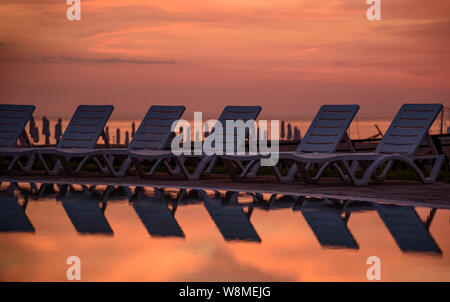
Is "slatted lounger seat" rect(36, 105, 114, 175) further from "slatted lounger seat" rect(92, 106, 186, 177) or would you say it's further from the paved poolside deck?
"slatted lounger seat" rect(92, 106, 186, 177)

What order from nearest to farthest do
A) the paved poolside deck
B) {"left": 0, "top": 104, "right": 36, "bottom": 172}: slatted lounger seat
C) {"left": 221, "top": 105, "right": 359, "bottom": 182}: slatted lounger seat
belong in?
the paved poolside deck
{"left": 221, "top": 105, "right": 359, "bottom": 182}: slatted lounger seat
{"left": 0, "top": 104, "right": 36, "bottom": 172}: slatted lounger seat

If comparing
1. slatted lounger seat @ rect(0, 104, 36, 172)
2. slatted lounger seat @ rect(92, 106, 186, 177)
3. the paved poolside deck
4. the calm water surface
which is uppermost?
slatted lounger seat @ rect(0, 104, 36, 172)

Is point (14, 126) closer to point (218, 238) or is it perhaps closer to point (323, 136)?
point (323, 136)

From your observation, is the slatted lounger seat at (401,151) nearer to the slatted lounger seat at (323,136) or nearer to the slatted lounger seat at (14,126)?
Result: the slatted lounger seat at (323,136)

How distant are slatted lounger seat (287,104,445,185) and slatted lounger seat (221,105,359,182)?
35cm

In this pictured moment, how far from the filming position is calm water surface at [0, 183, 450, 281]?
4547 millimetres

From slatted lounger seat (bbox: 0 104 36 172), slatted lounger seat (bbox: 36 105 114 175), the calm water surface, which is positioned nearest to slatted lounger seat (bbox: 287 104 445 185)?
the calm water surface

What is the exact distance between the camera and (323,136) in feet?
37.4

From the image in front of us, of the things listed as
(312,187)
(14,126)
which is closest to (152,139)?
(14,126)

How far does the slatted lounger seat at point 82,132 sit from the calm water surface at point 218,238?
11.5ft
